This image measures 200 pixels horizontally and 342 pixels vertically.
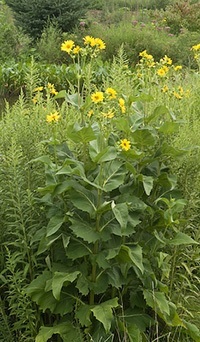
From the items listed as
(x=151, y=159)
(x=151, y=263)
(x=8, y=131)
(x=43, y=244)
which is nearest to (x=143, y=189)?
(x=151, y=159)

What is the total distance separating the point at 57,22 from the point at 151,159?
32.7 feet

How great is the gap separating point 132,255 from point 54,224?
16.1 inches

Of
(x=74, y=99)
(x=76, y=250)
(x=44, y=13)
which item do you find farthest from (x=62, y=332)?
(x=44, y=13)

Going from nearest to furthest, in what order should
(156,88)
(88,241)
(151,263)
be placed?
(88,241) → (151,263) → (156,88)

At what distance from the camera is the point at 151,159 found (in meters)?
2.98

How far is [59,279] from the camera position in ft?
8.90

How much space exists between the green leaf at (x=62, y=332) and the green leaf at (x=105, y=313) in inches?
6.9

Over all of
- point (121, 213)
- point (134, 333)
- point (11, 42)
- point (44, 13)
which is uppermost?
point (121, 213)

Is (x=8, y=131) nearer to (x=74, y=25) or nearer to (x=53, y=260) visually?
(x=53, y=260)

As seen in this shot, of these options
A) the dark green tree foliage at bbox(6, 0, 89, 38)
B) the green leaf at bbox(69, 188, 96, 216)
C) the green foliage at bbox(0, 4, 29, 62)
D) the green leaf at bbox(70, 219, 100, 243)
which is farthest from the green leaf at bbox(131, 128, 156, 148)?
the dark green tree foliage at bbox(6, 0, 89, 38)

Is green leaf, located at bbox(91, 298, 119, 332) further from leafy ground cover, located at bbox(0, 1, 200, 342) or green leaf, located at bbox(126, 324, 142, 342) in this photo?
green leaf, located at bbox(126, 324, 142, 342)

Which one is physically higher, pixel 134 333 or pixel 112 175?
pixel 112 175

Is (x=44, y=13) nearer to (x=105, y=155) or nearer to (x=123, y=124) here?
(x=123, y=124)

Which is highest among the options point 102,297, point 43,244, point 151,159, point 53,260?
point 151,159
